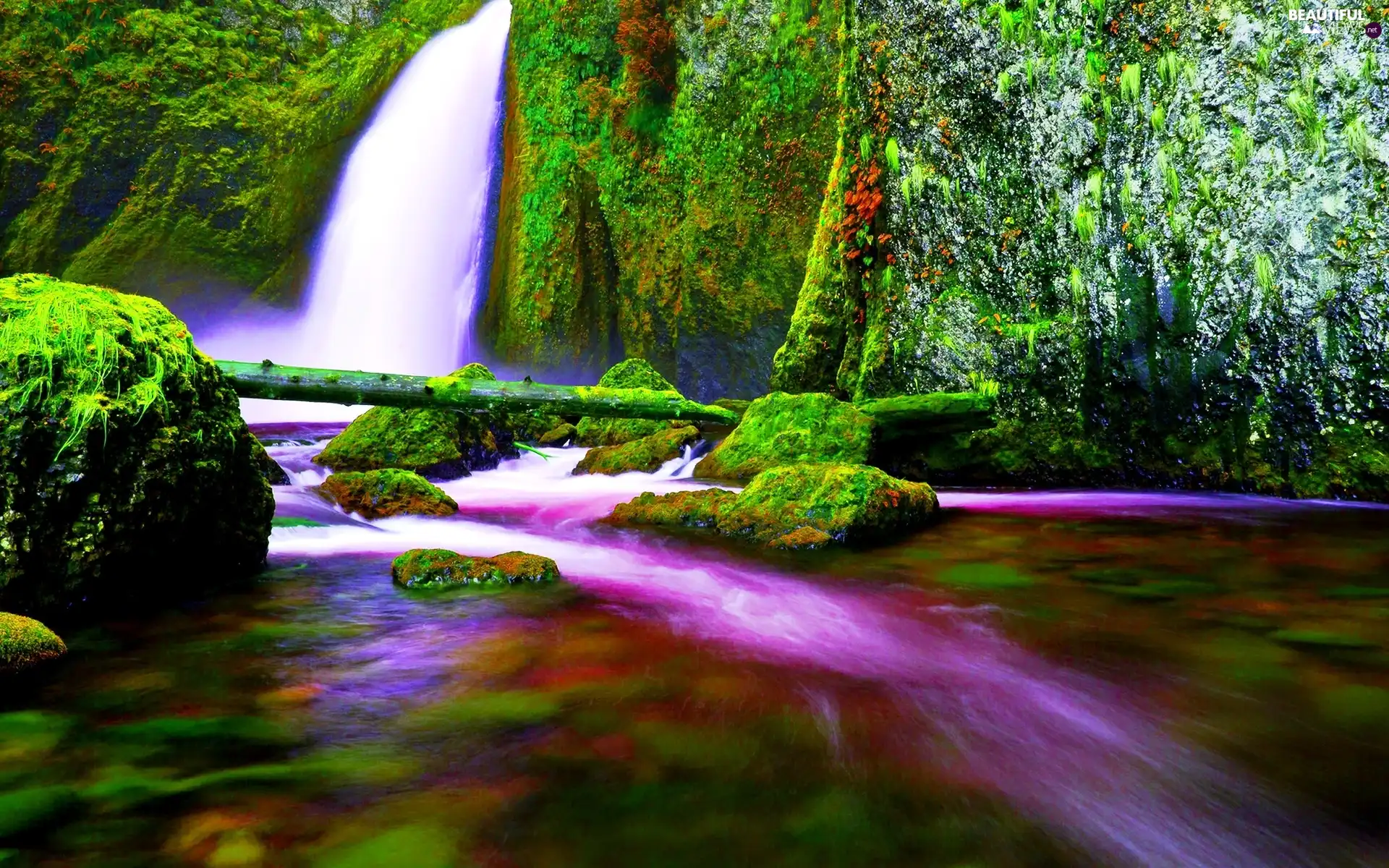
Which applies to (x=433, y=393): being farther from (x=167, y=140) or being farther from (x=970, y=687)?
(x=167, y=140)

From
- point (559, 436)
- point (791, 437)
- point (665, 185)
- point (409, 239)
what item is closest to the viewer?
point (791, 437)

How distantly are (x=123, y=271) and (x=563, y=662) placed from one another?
2310 centimetres

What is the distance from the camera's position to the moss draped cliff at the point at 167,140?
64.0 feet

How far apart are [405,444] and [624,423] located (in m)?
3.15

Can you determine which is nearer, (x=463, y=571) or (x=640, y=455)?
(x=463, y=571)

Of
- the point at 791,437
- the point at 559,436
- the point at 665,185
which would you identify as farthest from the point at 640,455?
the point at 665,185

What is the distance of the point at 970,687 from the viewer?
2762 mm

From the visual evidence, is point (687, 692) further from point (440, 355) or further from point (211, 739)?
point (440, 355)

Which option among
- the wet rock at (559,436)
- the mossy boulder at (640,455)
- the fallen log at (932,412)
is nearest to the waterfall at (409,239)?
the wet rock at (559,436)

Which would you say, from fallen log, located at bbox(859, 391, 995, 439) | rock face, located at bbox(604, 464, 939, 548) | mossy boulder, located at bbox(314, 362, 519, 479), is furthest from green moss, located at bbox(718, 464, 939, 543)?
mossy boulder, located at bbox(314, 362, 519, 479)

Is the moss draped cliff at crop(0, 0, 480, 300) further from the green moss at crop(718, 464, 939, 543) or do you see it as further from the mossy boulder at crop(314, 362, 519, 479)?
the green moss at crop(718, 464, 939, 543)

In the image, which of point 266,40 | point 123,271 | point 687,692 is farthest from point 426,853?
point 266,40

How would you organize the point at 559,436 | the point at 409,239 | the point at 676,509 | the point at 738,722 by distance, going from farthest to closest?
1. the point at 409,239
2. the point at 559,436
3. the point at 676,509
4. the point at 738,722

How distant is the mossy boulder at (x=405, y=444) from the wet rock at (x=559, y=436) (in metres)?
2.14
